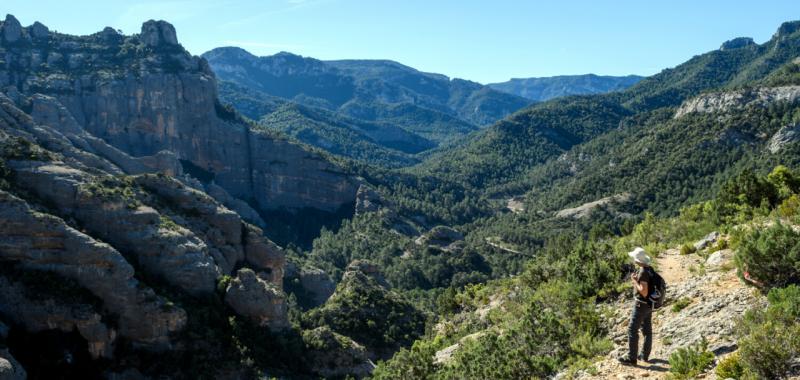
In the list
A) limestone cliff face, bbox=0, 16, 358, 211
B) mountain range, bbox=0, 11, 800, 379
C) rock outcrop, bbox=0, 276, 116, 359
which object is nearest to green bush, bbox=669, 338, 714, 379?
mountain range, bbox=0, 11, 800, 379

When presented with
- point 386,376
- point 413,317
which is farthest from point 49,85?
point 386,376

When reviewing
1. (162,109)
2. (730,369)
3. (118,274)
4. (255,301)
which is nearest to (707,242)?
(730,369)

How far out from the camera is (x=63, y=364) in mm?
36312

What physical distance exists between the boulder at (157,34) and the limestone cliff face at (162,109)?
0.25m

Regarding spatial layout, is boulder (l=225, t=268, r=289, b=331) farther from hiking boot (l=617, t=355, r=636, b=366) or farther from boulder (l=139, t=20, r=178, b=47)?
boulder (l=139, t=20, r=178, b=47)

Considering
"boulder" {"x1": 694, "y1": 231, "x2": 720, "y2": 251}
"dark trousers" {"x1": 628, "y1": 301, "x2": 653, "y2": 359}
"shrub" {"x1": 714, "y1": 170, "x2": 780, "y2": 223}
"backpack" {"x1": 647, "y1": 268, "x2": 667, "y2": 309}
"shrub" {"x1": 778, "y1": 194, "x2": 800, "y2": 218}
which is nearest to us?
"backpack" {"x1": 647, "y1": 268, "x2": 667, "y2": 309}

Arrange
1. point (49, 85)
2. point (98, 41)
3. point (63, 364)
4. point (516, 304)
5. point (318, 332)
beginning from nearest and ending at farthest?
point (516, 304) < point (63, 364) < point (318, 332) < point (49, 85) < point (98, 41)

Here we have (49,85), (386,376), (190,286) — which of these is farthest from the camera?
(49,85)

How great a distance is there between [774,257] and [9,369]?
34957 mm

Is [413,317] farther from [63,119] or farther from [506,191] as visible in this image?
[506,191]

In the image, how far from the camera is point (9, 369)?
2981 cm

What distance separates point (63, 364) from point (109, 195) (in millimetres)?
13943

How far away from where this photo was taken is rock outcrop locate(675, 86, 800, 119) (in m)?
115

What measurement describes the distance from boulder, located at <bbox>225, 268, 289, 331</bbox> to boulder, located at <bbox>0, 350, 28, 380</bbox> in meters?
15.8
